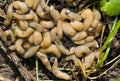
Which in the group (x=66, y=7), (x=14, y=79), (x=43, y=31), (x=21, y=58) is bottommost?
(x=14, y=79)

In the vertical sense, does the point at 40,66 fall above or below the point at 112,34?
below

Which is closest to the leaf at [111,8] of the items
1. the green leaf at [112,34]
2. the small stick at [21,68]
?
the green leaf at [112,34]

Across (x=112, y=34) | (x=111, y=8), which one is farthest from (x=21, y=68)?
(x=111, y=8)

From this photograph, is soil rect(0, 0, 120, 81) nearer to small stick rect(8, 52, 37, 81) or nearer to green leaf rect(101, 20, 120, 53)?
small stick rect(8, 52, 37, 81)

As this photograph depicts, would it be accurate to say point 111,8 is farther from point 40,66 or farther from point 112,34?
point 40,66

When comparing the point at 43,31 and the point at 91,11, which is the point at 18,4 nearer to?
the point at 43,31

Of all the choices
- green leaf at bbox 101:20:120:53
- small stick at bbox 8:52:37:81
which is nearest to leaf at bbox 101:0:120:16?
green leaf at bbox 101:20:120:53

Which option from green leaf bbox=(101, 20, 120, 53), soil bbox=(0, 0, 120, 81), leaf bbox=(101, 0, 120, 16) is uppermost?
leaf bbox=(101, 0, 120, 16)

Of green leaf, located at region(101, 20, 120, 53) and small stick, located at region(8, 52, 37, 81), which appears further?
small stick, located at region(8, 52, 37, 81)

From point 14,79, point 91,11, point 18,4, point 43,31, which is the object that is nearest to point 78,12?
point 91,11
